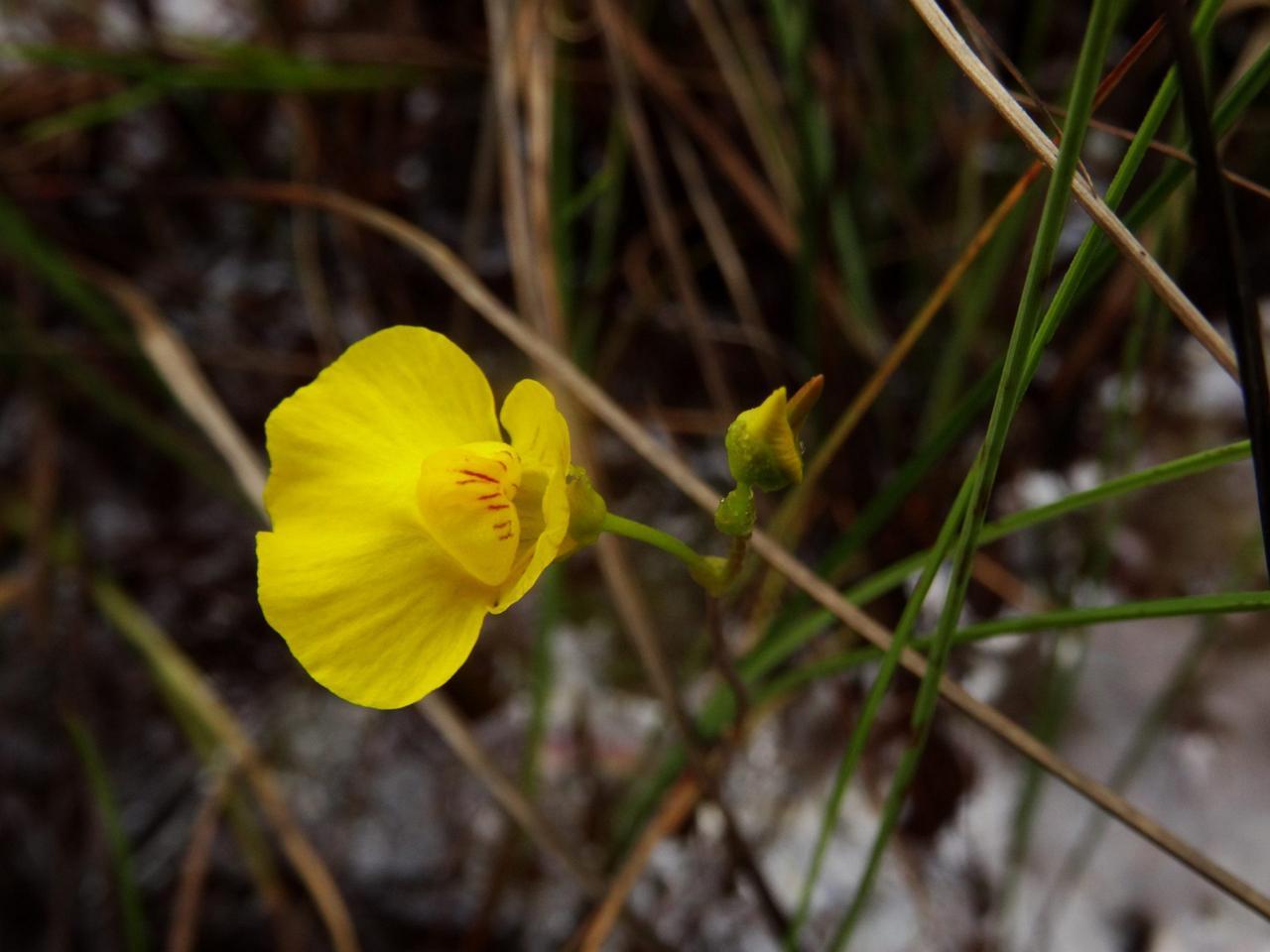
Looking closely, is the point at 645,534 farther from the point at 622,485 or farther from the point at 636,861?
the point at 622,485

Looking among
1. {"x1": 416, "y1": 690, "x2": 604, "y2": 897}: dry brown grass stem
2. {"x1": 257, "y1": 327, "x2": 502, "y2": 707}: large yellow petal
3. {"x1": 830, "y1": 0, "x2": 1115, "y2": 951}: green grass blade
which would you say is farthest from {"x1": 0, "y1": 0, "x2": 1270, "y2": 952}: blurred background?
{"x1": 257, "y1": 327, "x2": 502, "y2": 707}: large yellow petal

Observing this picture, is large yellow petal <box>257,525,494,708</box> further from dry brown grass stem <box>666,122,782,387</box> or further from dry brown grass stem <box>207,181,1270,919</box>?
dry brown grass stem <box>666,122,782,387</box>

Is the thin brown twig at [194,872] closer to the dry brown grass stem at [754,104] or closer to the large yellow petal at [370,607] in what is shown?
the large yellow petal at [370,607]

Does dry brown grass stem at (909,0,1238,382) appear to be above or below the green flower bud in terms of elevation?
above

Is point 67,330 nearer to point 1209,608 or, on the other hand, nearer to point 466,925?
point 466,925

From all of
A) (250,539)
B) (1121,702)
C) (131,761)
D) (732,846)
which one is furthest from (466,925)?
(1121,702)

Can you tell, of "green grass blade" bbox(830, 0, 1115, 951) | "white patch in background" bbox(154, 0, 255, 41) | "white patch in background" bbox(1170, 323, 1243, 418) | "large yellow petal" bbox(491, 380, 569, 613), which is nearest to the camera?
"green grass blade" bbox(830, 0, 1115, 951)

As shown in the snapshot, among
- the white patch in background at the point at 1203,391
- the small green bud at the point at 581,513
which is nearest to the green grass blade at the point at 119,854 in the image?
the small green bud at the point at 581,513
